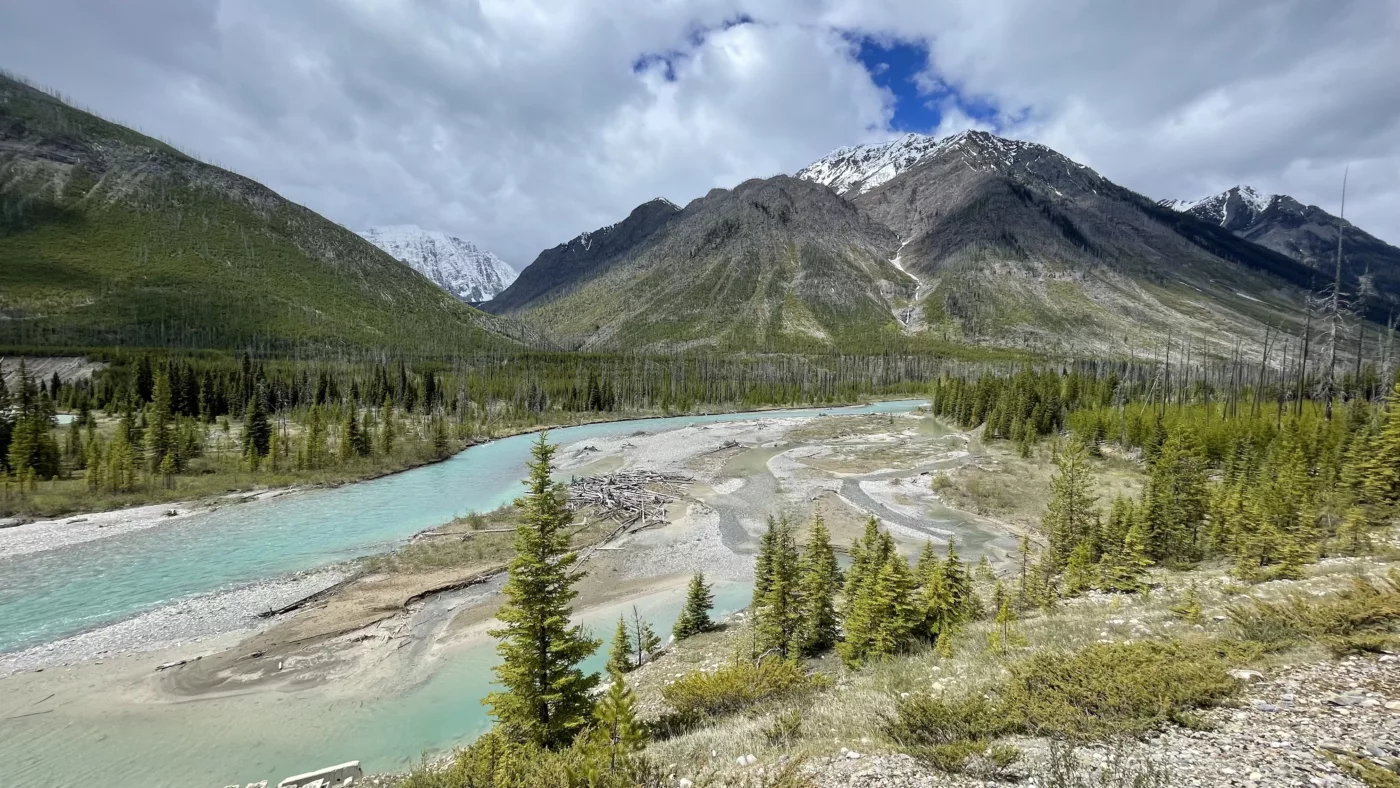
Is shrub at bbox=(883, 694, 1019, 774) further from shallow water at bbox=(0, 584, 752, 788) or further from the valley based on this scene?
the valley

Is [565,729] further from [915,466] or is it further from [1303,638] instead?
[915,466]

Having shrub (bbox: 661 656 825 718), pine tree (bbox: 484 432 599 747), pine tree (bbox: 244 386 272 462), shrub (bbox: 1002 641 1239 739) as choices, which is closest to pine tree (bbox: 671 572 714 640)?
shrub (bbox: 661 656 825 718)

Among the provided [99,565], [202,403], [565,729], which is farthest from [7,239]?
[565,729]

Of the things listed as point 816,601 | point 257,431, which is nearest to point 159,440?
point 257,431

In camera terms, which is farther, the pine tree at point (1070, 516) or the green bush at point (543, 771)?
the pine tree at point (1070, 516)

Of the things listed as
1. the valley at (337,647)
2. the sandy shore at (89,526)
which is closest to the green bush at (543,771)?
the valley at (337,647)

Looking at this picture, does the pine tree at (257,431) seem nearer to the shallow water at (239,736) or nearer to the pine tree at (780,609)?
the shallow water at (239,736)
